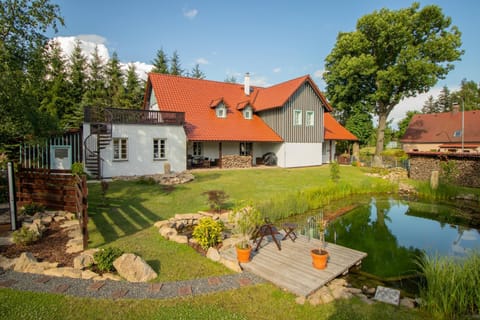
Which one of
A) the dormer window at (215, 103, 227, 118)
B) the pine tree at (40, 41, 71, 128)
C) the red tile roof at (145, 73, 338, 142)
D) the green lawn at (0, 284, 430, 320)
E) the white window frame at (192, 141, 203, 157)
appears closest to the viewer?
the green lawn at (0, 284, 430, 320)

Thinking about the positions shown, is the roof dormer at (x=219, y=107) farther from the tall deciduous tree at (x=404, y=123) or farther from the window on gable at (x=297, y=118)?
the tall deciduous tree at (x=404, y=123)

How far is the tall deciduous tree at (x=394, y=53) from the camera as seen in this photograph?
2430cm

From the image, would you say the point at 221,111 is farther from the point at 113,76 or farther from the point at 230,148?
the point at 113,76

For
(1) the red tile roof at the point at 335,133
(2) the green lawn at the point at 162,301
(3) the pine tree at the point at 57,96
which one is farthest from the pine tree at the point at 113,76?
(2) the green lawn at the point at 162,301

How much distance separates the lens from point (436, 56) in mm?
24688

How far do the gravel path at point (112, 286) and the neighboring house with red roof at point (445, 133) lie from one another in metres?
32.7

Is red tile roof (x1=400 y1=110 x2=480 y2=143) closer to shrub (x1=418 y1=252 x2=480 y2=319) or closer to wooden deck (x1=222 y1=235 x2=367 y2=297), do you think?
wooden deck (x1=222 y1=235 x2=367 y2=297)

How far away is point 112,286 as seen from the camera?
4.45 meters

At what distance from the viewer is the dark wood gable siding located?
75.0ft

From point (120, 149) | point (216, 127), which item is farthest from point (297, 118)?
point (120, 149)

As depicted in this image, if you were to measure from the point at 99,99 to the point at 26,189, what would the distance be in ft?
82.2

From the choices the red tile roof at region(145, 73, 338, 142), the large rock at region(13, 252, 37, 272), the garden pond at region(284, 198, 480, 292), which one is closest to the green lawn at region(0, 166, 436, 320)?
the large rock at region(13, 252, 37, 272)

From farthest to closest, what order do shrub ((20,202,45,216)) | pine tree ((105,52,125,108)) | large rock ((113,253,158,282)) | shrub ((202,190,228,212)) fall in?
pine tree ((105,52,125,108)), shrub ((202,190,228,212)), shrub ((20,202,45,216)), large rock ((113,253,158,282))

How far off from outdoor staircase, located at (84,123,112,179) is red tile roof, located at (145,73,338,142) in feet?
17.5
